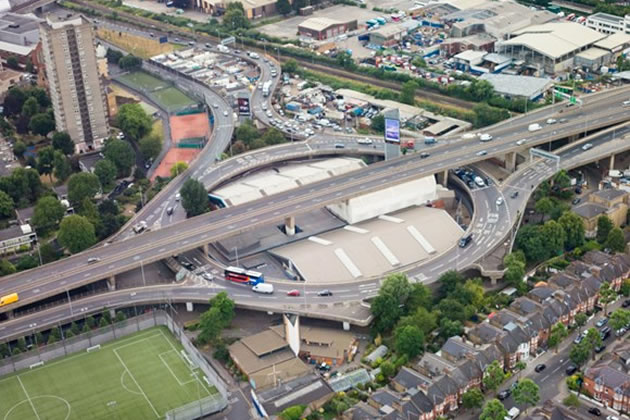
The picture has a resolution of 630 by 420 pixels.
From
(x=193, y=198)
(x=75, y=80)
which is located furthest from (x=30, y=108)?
(x=193, y=198)

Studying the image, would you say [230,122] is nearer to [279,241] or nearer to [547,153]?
[279,241]

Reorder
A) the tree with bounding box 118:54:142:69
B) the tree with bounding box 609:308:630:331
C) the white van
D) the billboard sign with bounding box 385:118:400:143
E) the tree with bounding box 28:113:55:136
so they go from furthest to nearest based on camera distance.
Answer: the tree with bounding box 118:54:142:69, the tree with bounding box 28:113:55:136, the billboard sign with bounding box 385:118:400:143, the white van, the tree with bounding box 609:308:630:331

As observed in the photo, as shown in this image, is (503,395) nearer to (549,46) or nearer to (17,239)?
(17,239)

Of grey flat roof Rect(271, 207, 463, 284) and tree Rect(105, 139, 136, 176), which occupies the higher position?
tree Rect(105, 139, 136, 176)

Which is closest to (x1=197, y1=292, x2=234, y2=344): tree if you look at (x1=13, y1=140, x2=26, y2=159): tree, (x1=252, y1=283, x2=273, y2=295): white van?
(x1=252, y1=283, x2=273, y2=295): white van

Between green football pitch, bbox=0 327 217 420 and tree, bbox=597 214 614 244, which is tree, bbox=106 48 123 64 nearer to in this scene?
green football pitch, bbox=0 327 217 420
